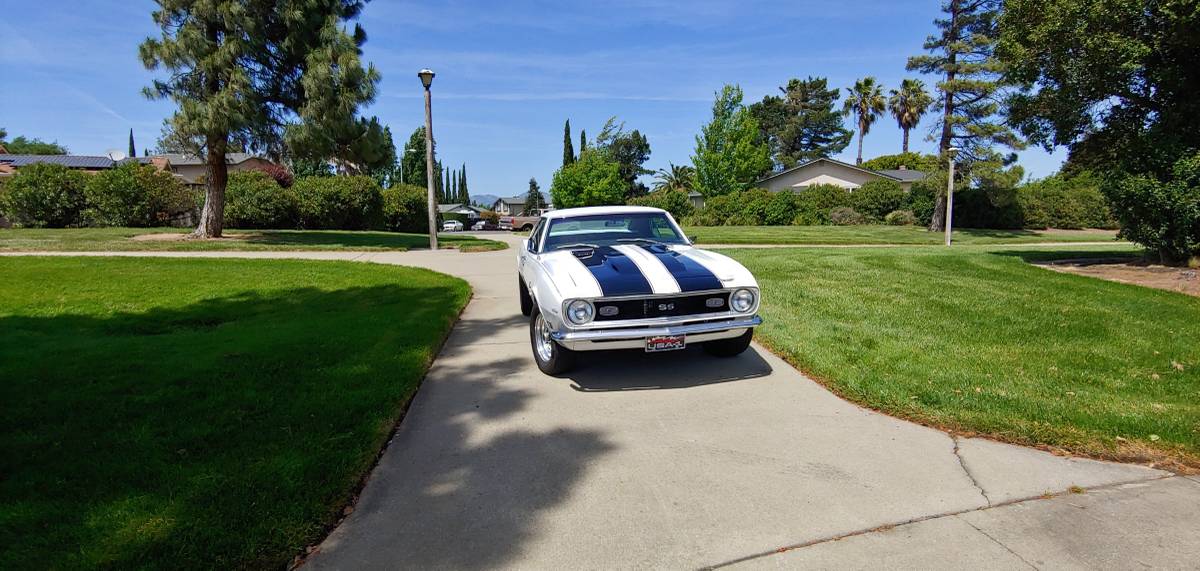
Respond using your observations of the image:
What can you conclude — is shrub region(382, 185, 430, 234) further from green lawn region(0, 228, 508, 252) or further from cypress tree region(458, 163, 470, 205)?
cypress tree region(458, 163, 470, 205)

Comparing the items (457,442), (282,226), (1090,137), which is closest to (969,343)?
(457,442)

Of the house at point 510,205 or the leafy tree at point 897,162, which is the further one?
the house at point 510,205

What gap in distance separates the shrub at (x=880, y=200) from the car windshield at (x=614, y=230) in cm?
3144

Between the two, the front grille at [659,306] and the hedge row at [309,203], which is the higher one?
the hedge row at [309,203]

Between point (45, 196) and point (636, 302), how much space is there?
28.6 metres

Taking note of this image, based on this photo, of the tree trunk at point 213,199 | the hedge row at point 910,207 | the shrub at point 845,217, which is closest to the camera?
the tree trunk at point 213,199

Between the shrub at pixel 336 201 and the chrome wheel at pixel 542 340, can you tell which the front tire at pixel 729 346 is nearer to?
the chrome wheel at pixel 542 340

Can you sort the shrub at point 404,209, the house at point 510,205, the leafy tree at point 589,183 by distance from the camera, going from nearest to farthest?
the shrub at point 404,209
the leafy tree at point 589,183
the house at point 510,205

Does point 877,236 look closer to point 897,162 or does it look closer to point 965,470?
point 965,470

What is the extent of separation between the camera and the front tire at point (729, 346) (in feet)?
18.5

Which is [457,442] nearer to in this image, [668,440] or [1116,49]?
Result: [668,440]

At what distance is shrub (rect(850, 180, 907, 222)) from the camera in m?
34.7

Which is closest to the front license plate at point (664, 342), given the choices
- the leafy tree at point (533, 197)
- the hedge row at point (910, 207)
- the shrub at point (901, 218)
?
the hedge row at point (910, 207)

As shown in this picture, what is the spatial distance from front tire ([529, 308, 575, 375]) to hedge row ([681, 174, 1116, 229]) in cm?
3117
